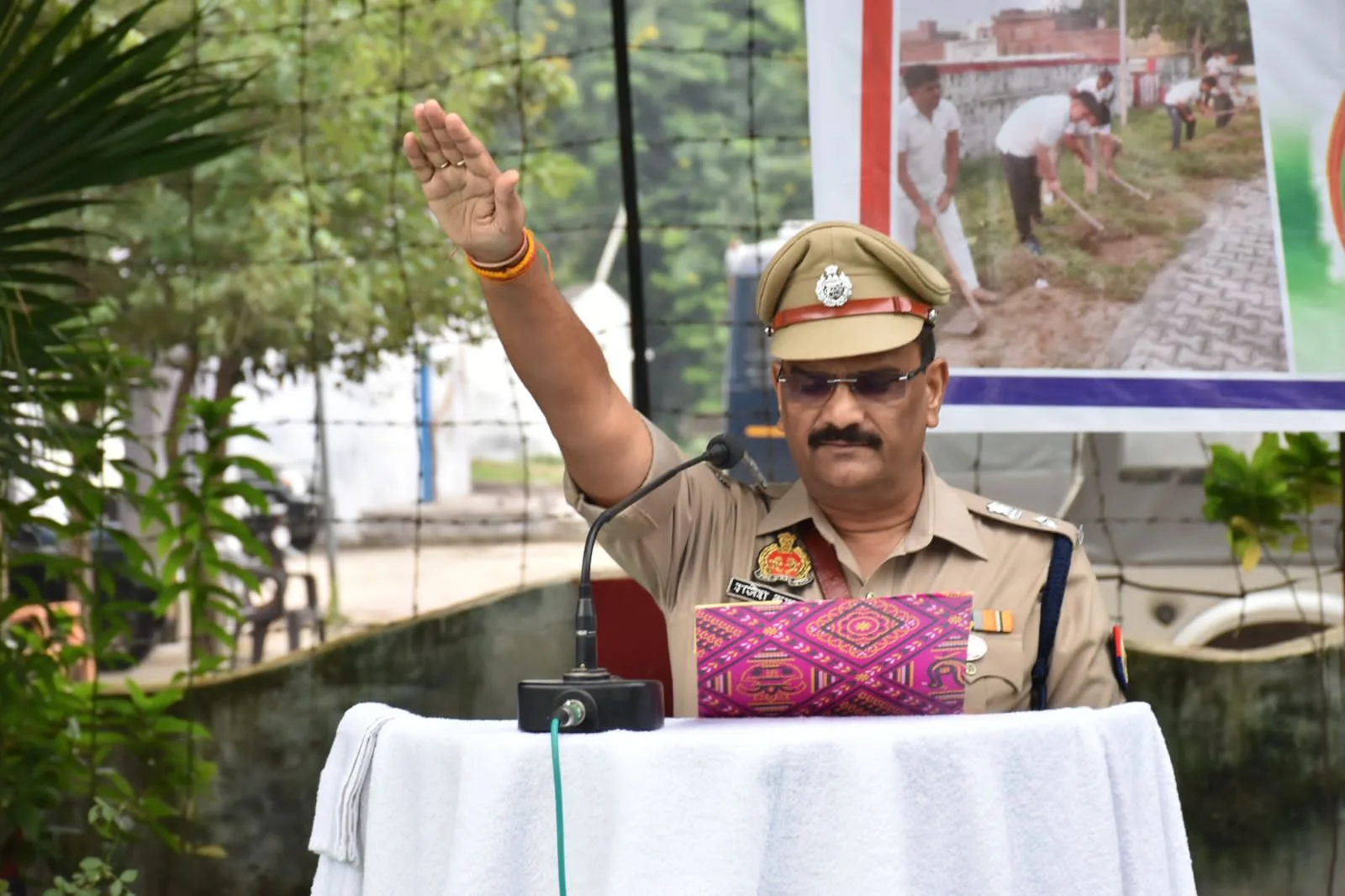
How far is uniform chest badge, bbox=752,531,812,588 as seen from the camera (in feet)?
8.52

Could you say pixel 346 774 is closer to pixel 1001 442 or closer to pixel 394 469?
pixel 1001 442

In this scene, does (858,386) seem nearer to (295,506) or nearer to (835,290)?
(835,290)

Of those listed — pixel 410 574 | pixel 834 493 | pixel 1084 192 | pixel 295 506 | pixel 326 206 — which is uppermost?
pixel 326 206

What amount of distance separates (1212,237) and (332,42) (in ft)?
21.5

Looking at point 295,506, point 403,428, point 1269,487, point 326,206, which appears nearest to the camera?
point 1269,487

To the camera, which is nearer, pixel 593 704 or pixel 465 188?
pixel 593 704

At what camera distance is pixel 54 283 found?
12.4ft

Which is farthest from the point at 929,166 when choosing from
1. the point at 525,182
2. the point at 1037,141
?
the point at 525,182

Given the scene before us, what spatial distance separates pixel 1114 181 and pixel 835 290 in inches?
43.3

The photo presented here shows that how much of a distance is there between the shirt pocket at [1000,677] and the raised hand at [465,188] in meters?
0.87

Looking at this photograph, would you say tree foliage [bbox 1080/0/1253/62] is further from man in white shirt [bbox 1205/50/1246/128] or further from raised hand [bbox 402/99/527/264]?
raised hand [bbox 402/99/527/264]

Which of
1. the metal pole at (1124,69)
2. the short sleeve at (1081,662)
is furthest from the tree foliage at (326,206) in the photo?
the short sleeve at (1081,662)

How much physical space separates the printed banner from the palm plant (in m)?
1.43

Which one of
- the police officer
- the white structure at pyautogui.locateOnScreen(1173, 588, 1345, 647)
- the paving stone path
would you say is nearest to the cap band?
the police officer
